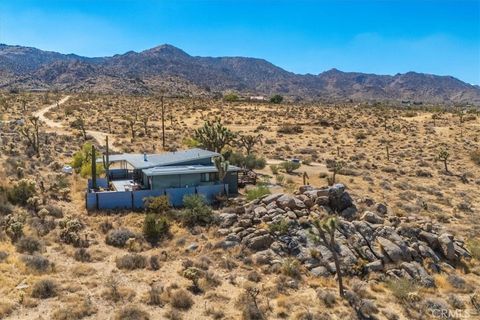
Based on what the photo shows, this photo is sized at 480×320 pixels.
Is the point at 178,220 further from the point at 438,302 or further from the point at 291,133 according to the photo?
the point at 291,133

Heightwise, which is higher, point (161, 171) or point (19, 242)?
point (161, 171)

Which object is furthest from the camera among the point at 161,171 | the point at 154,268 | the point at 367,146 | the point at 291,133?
the point at 291,133

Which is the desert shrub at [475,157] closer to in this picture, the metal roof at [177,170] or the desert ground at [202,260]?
the desert ground at [202,260]

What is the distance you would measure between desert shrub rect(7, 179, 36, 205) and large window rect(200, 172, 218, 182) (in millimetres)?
10130

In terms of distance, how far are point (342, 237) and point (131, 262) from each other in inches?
378

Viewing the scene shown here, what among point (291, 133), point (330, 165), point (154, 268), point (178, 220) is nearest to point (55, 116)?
point (291, 133)

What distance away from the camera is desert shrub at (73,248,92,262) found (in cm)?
2027

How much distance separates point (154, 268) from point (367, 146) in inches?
1674

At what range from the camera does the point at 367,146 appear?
57.3m

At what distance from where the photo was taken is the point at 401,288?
60.4ft

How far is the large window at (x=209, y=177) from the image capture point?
1185 inches

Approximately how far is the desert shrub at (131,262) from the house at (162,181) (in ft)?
23.5

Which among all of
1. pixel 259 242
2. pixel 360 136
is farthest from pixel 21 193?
pixel 360 136

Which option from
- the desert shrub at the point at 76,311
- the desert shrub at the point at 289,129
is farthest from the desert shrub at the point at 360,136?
the desert shrub at the point at 76,311
